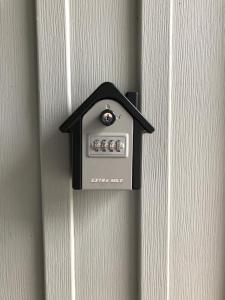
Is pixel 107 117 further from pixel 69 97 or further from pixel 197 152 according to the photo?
pixel 197 152

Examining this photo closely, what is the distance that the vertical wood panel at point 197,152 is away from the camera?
74 centimetres

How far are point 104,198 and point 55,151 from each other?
142 mm

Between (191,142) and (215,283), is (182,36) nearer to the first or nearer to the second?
(191,142)

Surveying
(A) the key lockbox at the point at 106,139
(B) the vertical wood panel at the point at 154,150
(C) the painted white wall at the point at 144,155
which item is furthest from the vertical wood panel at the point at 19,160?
(B) the vertical wood panel at the point at 154,150

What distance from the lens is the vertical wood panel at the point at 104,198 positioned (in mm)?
718

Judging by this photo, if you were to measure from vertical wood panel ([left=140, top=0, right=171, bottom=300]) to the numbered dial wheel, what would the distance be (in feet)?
0.31

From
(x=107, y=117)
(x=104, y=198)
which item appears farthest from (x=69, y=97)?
(x=104, y=198)

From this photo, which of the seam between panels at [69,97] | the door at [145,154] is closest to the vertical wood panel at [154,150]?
the door at [145,154]

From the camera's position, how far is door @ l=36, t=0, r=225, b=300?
0.72 m

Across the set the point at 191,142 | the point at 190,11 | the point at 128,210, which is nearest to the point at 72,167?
the point at 128,210

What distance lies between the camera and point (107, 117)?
0.66 meters

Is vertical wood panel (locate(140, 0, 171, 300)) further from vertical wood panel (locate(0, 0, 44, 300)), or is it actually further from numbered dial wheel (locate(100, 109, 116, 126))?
vertical wood panel (locate(0, 0, 44, 300))

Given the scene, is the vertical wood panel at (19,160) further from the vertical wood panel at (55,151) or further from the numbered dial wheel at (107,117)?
the numbered dial wheel at (107,117)

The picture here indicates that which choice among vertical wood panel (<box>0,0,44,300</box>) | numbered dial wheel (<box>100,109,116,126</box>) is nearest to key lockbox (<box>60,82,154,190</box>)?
numbered dial wheel (<box>100,109,116,126</box>)
